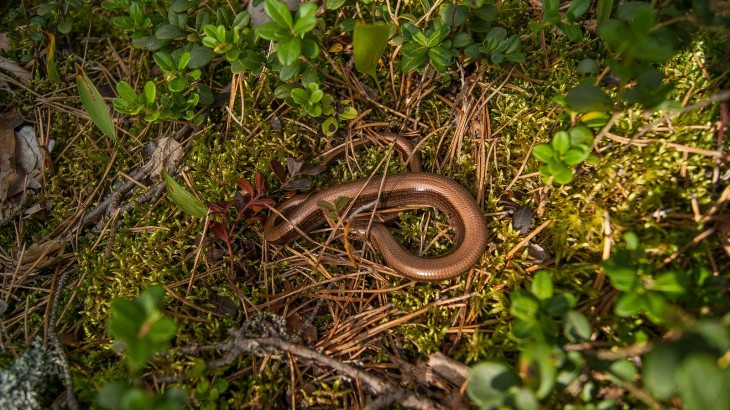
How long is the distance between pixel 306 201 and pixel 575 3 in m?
2.00

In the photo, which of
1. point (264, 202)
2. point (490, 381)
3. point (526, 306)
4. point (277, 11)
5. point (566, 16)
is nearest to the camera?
point (490, 381)

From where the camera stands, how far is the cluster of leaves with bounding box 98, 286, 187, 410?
187 centimetres

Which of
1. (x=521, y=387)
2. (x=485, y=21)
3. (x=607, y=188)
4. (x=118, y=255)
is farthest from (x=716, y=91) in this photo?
(x=118, y=255)

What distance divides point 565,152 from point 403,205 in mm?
1103

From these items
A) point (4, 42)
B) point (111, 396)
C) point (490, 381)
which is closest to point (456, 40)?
point (490, 381)

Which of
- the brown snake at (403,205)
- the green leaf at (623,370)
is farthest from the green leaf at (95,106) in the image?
the green leaf at (623,370)

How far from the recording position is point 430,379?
252 centimetres

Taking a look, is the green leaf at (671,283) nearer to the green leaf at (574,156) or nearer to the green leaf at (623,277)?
the green leaf at (623,277)

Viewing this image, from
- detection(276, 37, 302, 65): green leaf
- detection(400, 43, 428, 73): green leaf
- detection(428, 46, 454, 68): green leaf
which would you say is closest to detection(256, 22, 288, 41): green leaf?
detection(276, 37, 302, 65): green leaf

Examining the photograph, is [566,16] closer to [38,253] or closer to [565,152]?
[565,152]

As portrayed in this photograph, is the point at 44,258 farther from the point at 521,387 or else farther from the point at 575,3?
the point at 575,3

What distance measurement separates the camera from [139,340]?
1923 millimetres

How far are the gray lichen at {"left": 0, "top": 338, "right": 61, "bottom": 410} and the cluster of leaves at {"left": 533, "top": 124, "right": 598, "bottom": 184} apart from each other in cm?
289

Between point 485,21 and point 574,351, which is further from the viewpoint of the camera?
point 485,21
